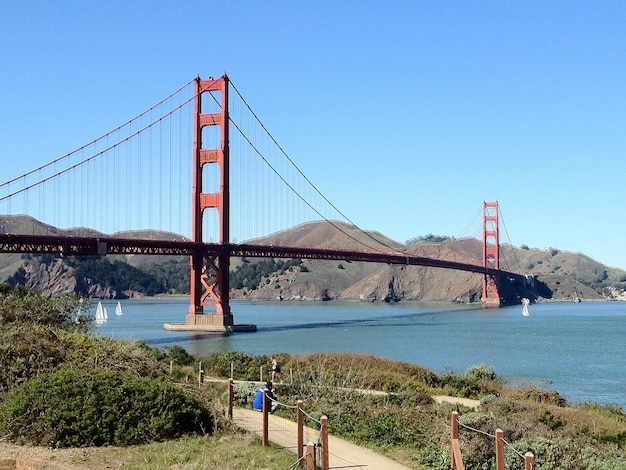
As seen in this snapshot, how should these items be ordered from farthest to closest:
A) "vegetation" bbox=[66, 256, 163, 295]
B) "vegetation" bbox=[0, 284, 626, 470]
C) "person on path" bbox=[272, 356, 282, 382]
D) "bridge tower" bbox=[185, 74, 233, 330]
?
"vegetation" bbox=[66, 256, 163, 295] → "bridge tower" bbox=[185, 74, 233, 330] → "person on path" bbox=[272, 356, 282, 382] → "vegetation" bbox=[0, 284, 626, 470]

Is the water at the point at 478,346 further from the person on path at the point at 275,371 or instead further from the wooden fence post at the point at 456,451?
the wooden fence post at the point at 456,451

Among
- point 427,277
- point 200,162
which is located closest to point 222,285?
point 200,162

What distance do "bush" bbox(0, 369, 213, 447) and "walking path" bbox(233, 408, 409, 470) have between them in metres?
1.25

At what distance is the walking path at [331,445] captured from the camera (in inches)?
446

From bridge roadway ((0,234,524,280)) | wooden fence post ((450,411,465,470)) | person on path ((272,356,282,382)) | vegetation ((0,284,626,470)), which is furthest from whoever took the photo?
bridge roadway ((0,234,524,280))

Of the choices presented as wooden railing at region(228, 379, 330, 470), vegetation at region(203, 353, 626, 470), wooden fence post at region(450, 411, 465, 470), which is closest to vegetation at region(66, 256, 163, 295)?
vegetation at region(203, 353, 626, 470)

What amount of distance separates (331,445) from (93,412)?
3312 millimetres

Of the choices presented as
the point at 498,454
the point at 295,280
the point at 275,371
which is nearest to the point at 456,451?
the point at 498,454

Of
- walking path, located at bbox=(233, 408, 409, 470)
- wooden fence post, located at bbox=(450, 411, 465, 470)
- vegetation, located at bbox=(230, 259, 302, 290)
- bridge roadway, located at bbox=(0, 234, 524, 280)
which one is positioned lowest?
walking path, located at bbox=(233, 408, 409, 470)

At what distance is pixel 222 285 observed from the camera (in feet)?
200

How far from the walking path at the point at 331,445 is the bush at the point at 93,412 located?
1.25 metres

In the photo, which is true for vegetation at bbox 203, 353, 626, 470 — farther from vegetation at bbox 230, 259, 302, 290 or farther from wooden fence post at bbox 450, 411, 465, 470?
vegetation at bbox 230, 259, 302, 290

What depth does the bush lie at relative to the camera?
11.2 metres

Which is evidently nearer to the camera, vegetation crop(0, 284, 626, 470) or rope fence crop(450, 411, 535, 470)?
rope fence crop(450, 411, 535, 470)
